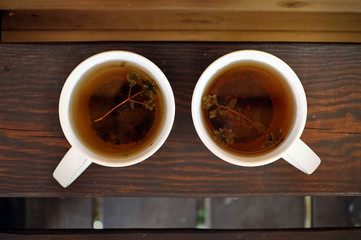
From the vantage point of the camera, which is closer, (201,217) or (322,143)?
(322,143)

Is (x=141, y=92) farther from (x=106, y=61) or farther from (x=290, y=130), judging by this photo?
(x=290, y=130)

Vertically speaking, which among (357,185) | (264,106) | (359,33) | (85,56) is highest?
(359,33)

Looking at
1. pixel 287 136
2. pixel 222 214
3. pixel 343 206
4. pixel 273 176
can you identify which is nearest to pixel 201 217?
pixel 222 214

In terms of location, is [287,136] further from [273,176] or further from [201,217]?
[201,217]

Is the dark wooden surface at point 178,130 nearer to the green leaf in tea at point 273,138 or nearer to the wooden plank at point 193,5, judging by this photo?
the green leaf in tea at point 273,138

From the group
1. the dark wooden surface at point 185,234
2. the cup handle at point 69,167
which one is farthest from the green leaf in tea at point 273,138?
the cup handle at point 69,167

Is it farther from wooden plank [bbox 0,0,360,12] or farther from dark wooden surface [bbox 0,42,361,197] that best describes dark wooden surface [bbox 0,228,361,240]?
wooden plank [bbox 0,0,360,12]

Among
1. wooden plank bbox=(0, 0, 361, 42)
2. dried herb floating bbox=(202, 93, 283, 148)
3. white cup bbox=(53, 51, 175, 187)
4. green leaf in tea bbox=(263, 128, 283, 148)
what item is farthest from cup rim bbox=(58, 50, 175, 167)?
wooden plank bbox=(0, 0, 361, 42)
